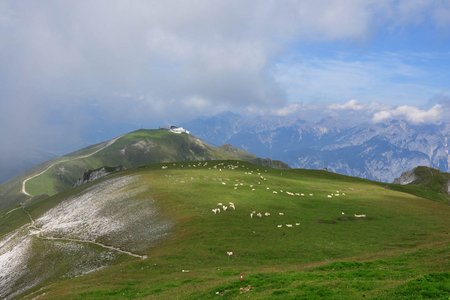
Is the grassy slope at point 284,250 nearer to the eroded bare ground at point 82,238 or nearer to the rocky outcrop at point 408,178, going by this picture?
the eroded bare ground at point 82,238

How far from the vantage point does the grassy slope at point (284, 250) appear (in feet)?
106

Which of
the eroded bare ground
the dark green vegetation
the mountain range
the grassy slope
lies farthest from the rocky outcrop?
the eroded bare ground

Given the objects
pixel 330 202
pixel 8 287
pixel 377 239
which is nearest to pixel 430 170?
pixel 330 202

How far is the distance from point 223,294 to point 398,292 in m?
13.8

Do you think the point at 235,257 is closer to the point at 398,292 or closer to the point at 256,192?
the point at 398,292

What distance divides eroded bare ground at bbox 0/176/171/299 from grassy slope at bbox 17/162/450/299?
3.84 m

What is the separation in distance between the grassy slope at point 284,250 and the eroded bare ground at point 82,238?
3838mm

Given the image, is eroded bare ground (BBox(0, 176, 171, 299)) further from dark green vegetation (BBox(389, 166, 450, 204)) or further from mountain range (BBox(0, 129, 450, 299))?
dark green vegetation (BBox(389, 166, 450, 204))

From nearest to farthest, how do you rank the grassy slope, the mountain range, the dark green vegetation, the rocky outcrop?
the grassy slope, the mountain range, the dark green vegetation, the rocky outcrop

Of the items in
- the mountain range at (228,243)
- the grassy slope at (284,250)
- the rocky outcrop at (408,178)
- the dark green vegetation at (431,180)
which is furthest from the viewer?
the rocky outcrop at (408,178)

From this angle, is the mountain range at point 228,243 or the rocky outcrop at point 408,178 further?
the rocky outcrop at point 408,178

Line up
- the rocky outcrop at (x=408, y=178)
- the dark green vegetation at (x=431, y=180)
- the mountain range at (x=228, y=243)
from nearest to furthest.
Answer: the mountain range at (x=228, y=243) → the dark green vegetation at (x=431, y=180) → the rocky outcrop at (x=408, y=178)

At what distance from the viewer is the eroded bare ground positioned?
64.8 m

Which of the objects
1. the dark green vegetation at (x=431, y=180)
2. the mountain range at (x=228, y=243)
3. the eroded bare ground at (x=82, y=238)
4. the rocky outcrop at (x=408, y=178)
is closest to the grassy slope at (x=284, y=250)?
the mountain range at (x=228, y=243)
